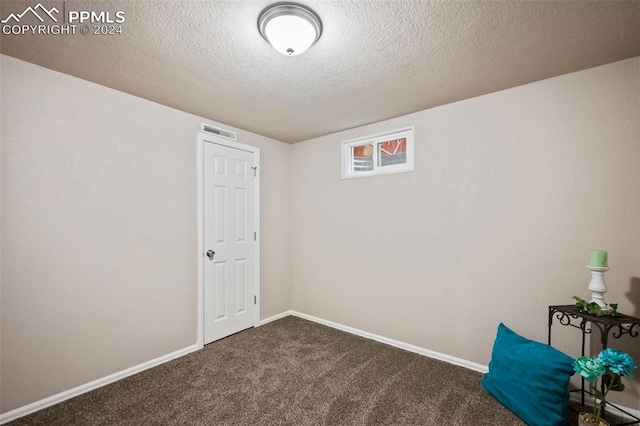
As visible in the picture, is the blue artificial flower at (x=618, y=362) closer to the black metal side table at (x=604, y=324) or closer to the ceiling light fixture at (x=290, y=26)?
the black metal side table at (x=604, y=324)

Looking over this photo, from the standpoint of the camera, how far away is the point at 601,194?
1981 millimetres

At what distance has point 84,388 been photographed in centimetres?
215

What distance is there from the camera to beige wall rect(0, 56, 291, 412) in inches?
74.9

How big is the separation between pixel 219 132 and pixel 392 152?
201 cm

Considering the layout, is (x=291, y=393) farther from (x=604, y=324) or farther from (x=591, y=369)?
(x=604, y=324)

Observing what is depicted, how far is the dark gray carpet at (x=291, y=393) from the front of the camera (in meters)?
1.87

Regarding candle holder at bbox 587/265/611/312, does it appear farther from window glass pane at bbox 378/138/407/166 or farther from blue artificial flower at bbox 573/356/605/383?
window glass pane at bbox 378/138/407/166

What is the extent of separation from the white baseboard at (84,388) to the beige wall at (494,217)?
1.90 m

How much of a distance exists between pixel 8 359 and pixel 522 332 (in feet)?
12.6

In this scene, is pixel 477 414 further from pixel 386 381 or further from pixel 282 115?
pixel 282 115

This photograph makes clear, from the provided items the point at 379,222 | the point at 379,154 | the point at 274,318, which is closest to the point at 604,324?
the point at 379,222

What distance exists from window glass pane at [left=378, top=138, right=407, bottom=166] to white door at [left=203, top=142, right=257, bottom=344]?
1.62 m

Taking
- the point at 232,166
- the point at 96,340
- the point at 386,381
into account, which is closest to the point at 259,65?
the point at 232,166

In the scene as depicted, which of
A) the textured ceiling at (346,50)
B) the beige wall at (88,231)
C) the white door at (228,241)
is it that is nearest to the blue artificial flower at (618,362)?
the textured ceiling at (346,50)
